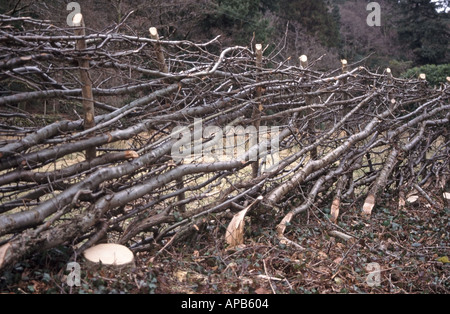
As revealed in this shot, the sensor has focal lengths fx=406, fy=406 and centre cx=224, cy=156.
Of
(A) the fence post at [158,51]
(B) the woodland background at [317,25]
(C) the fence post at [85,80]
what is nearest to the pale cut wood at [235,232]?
(C) the fence post at [85,80]

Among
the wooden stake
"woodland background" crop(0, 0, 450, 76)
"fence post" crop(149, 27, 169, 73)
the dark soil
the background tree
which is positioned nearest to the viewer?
the dark soil

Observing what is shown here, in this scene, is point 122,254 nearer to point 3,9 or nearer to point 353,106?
point 353,106

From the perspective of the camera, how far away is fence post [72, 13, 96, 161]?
11.5 ft

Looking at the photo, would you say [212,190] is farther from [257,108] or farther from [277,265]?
[277,265]

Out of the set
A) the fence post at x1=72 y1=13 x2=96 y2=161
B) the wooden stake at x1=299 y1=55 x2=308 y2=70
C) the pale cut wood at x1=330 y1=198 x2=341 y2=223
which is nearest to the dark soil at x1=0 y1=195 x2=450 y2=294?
the pale cut wood at x1=330 y1=198 x2=341 y2=223

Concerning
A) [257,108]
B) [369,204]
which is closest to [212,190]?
[257,108]

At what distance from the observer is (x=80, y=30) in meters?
3.56

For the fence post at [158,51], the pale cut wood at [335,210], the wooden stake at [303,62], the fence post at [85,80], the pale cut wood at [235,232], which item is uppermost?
the wooden stake at [303,62]

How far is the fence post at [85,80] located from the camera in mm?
3508

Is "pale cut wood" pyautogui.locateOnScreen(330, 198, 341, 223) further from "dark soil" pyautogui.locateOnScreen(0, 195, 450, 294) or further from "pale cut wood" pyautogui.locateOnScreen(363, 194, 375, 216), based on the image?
"pale cut wood" pyautogui.locateOnScreen(363, 194, 375, 216)

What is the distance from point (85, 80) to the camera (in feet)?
11.8

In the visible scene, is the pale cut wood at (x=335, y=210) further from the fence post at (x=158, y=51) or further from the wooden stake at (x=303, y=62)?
the fence post at (x=158, y=51)

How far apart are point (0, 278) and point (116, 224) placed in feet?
3.84
